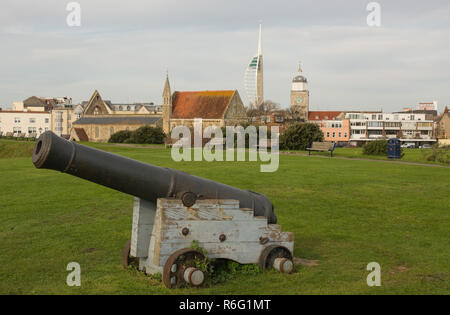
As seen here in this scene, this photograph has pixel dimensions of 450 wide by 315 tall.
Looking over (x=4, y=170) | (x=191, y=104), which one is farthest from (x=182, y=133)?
(x=4, y=170)

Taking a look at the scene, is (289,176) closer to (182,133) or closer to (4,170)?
(4,170)

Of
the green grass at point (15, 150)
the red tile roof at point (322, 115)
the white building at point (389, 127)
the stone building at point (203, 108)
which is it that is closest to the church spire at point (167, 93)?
the stone building at point (203, 108)

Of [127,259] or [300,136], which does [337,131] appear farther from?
[127,259]

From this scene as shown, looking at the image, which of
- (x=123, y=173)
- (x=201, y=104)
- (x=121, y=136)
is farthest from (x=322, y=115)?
(x=123, y=173)

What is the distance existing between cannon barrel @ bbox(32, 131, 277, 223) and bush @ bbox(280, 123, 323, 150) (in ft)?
117

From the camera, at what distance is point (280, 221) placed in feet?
38.3

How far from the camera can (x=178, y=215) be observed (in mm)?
6898

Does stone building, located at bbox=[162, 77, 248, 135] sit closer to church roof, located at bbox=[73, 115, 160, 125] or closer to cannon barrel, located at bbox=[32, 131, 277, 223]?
church roof, located at bbox=[73, 115, 160, 125]

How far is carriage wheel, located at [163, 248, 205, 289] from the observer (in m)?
6.74

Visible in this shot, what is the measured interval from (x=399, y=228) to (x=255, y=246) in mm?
4991

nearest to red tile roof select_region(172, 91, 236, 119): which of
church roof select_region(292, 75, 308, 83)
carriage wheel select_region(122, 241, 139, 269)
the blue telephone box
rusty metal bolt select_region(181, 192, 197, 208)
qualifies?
the blue telephone box

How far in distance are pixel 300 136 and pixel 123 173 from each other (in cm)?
3696

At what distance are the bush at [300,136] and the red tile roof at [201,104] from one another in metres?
33.9
